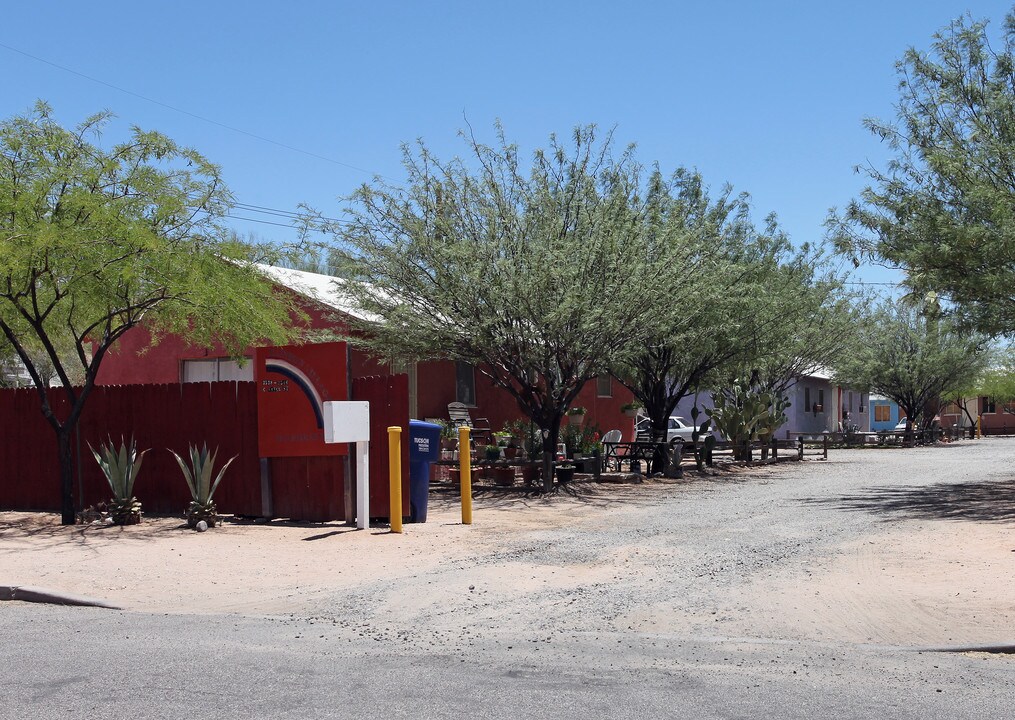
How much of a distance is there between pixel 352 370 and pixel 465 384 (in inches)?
139

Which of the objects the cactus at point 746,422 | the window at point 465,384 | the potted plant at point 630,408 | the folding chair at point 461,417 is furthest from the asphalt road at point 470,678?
the potted plant at point 630,408

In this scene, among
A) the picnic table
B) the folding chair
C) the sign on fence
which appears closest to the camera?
the sign on fence

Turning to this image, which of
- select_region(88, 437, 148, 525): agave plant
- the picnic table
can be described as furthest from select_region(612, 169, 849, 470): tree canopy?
select_region(88, 437, 148, 525): agave plant

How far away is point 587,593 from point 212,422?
7615 millimetres

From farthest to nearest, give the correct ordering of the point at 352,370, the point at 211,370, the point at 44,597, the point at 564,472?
the point at 211,370 < the point at 352,370 < the point at 564,472 < the point at 44,597

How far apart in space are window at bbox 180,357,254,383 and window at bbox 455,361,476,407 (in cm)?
478

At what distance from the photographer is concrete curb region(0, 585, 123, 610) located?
8719mm

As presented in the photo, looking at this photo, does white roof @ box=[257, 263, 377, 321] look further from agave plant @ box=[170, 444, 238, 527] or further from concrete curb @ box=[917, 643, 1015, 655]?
concrete curb @ box=[917, 643, 1015, 655]

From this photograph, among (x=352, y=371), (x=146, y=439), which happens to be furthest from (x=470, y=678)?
(x=352, y=371)

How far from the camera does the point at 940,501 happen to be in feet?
52.9

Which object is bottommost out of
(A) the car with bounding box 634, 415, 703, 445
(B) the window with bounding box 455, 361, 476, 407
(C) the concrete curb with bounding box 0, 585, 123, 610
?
(C) the concrete curb with bounding box 0, 585, 123, 610

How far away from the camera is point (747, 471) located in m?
25.6

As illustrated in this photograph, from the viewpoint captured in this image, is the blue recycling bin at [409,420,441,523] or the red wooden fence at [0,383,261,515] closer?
the blue recycling bin at [409,420,441,523]

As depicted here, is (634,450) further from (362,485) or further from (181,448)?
(362,485)
